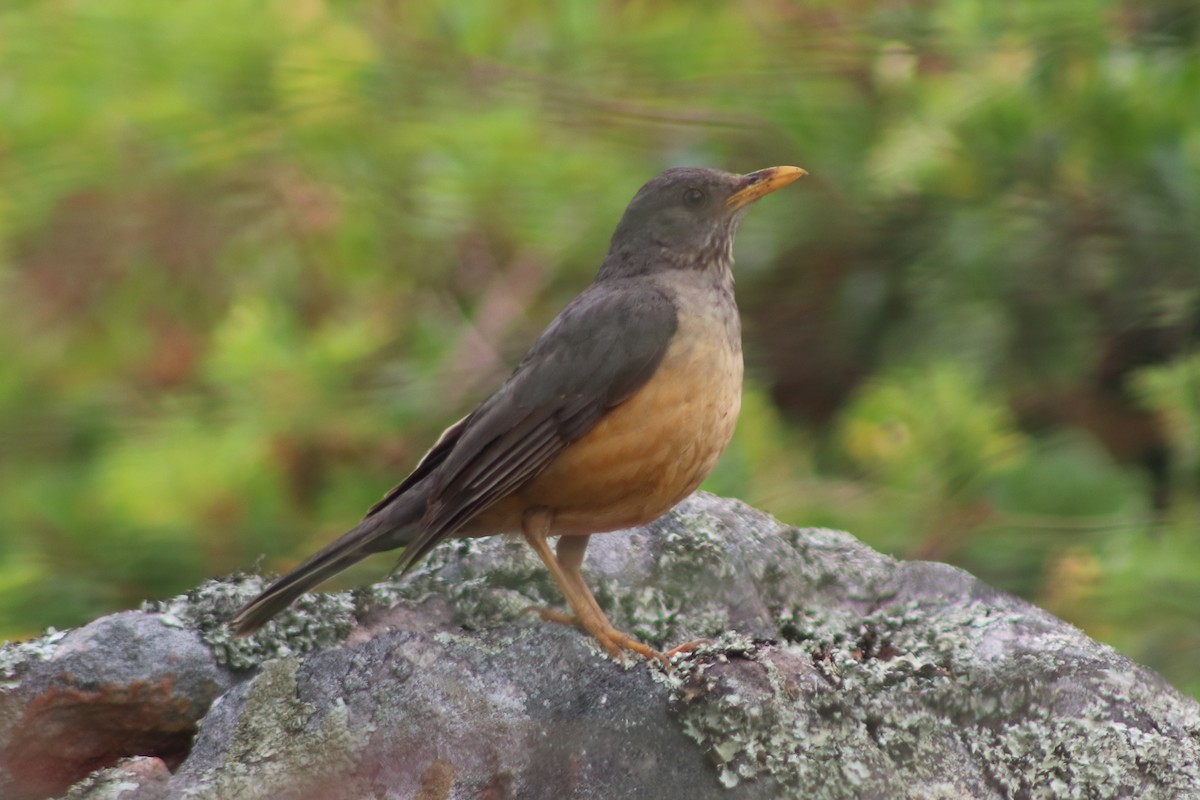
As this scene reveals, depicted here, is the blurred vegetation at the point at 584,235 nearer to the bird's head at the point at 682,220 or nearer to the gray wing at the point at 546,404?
the bird's head at the point at 682,220

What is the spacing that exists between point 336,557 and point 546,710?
64 centimetres

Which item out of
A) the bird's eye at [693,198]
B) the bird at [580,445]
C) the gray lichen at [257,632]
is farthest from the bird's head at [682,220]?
the gray lichen at [257,632]

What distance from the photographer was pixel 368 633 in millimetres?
2543

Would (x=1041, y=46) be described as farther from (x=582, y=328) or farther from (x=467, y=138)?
(x=582, y=328)

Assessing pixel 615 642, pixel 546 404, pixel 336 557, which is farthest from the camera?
pixel 546 404

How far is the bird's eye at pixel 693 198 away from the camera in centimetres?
326

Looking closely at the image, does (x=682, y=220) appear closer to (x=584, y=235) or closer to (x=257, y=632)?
(x=584, y=235)

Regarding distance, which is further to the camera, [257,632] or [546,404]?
[546,404]

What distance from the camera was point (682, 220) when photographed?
3244mm

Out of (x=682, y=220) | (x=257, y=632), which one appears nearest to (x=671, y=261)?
(x=682, y=220)

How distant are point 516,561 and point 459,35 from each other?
2.28m

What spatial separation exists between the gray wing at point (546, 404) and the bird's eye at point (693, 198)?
40 cm

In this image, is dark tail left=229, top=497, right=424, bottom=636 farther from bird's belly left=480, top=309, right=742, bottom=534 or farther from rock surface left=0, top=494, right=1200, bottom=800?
bird's belly left=480, top=309, right=742, bottom=534

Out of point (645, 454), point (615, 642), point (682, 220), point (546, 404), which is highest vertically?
point (682, 220)
